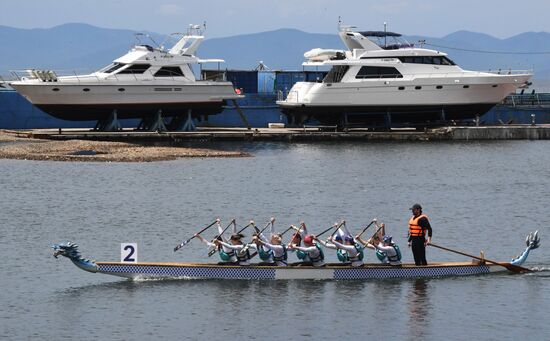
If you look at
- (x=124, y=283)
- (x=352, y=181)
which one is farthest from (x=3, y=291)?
(x=352, y=181)

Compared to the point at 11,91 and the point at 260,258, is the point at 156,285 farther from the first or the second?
the point at 11,91

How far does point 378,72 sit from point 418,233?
38444 millimetres

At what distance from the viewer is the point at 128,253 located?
3234 cm

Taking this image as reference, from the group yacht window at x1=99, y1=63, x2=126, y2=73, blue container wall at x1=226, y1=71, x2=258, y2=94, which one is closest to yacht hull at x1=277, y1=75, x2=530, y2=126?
blue container wall at x1=226, y1=71, x2=258, y2=94

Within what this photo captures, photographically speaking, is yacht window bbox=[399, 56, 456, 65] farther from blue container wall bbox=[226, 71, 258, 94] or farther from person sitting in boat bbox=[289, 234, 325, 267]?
person sitting in boat bbox=[289, 234, 325, 267]

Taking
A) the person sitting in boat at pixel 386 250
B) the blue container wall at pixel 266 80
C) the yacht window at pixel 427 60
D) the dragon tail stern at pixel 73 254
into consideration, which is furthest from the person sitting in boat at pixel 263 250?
the blue container wall at pixel 266 80

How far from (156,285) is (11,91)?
43.4 m

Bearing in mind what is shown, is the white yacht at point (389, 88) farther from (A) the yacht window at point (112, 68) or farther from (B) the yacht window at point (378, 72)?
(A) the yacht window at point (112, 68)

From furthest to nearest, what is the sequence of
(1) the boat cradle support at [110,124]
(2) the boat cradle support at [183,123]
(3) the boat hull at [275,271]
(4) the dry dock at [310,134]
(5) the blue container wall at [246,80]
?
(5) the blue container wall at [246,80] → (2) the boat cradle support at [183,123] → (1) the boat cradle support at [110,124] → (4) the dry dock at [310,134] → (3) the boat hull at [275,271]

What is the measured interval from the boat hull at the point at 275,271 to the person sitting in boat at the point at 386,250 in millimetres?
198

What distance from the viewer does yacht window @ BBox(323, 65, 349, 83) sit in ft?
232

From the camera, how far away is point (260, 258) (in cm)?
3369

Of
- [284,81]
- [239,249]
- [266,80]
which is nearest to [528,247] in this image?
[239,249]

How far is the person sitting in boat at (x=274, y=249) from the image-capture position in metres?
33.0
